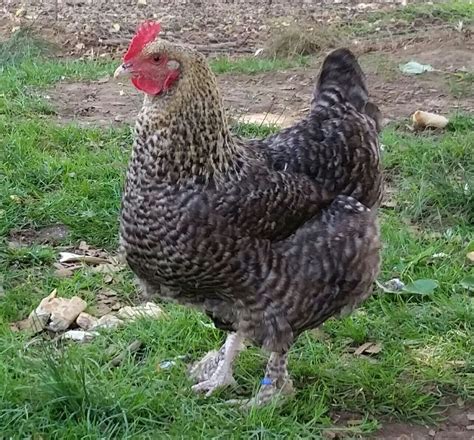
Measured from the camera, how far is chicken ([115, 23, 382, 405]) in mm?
3086

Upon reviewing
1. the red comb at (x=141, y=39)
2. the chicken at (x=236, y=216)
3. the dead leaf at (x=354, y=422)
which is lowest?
the dead leaf at (x=354, y=422)

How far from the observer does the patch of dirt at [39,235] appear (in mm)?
4840

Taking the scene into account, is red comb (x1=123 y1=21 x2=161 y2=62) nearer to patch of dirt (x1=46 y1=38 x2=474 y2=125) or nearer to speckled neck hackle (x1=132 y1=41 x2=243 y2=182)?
speckled neck hackle (x1=132 y1=41 x2=243 y2=182)

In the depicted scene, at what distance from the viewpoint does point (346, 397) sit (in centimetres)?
359

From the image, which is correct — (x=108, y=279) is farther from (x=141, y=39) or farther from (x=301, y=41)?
(x=301, y=41)

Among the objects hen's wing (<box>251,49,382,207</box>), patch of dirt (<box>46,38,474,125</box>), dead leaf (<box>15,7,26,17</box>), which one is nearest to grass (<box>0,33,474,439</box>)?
hen's wing (<box>251,49,382,207</box>)

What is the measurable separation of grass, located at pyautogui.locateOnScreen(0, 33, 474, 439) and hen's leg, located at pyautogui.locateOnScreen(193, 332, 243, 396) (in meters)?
0.06

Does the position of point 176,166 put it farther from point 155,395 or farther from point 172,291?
point 155,395

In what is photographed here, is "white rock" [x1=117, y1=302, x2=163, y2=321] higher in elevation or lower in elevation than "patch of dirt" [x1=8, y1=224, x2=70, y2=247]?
lower

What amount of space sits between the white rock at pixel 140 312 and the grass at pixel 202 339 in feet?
0.26

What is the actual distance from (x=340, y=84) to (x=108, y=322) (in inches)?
61.9

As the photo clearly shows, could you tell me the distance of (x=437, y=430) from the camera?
3438mm

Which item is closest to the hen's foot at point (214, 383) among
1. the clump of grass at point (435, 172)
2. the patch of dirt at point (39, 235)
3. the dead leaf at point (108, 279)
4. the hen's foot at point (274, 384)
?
the hen's foot at point (274, 384)

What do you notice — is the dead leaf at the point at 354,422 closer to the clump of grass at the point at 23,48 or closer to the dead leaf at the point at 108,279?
the dead leaf at the point at 108,279
